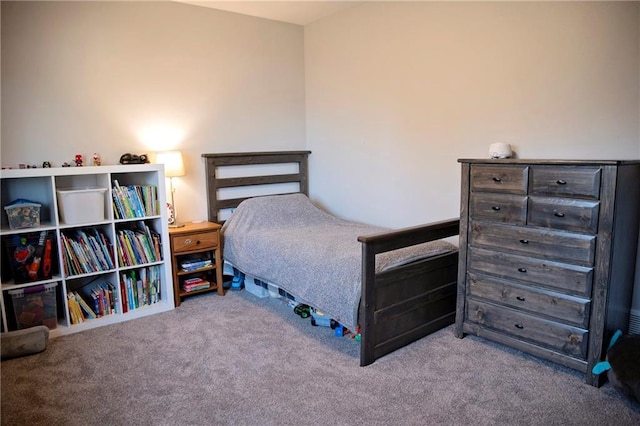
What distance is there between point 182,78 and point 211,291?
5.89 ft

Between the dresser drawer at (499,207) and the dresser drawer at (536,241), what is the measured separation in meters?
0.04

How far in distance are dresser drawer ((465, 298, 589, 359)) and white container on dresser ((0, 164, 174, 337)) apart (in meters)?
2.18

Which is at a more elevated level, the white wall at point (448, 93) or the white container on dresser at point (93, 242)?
the white wall at point (448, 93)

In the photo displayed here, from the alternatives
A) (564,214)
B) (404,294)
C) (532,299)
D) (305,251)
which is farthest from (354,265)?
(564,214)

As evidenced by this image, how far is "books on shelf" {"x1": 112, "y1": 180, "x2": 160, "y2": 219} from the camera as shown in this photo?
310 centimetres

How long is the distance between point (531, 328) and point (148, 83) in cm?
322

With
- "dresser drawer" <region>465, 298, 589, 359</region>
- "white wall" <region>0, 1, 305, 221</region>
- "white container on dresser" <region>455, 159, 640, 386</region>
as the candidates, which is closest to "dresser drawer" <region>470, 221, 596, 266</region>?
"white container on dresser" <region>455, 159, 640, 386</region>

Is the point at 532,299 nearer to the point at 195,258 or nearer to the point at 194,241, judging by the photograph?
the point at 194,241

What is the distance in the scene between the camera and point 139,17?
136 inches

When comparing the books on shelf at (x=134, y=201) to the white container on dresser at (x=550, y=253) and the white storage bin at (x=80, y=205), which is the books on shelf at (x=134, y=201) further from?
the white container on dresser at (x=550, y=253)

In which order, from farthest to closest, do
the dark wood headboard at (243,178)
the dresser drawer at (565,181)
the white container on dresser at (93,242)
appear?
the dark wood headboard at (243,178) < the white container on dresser at (93,242) < the dresser drawer at (565,181)

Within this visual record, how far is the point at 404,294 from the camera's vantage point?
262 cm

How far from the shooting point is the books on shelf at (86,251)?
9.62 feet

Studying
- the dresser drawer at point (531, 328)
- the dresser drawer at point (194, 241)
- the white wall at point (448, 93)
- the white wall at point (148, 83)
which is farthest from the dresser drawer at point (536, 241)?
the white wall at point (148, 83)
